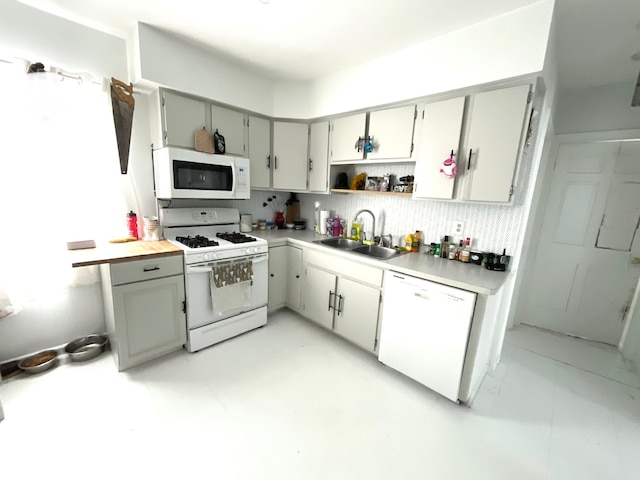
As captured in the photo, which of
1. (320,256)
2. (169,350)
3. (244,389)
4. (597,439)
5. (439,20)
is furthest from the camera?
(320,256)

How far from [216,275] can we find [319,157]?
5.36 feet

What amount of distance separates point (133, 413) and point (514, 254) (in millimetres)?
2852

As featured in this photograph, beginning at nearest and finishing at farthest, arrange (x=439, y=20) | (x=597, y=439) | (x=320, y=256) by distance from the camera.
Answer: (x=597, y=439) → (x=439, y=20) → (x=320, y=256)

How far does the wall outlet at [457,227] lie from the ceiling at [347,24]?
1.41 meters

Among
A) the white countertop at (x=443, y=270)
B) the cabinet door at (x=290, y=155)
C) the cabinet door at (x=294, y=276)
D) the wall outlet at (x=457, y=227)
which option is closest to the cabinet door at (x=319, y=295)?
the cabinet door at (x=294, y=276)

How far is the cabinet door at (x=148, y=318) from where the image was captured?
1.89 metres

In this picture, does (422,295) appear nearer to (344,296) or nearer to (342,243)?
(344,296)

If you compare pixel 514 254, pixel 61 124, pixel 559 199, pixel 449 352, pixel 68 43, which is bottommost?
pixel 449 352

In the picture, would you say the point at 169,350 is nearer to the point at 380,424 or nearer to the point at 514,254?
the point at 380,424

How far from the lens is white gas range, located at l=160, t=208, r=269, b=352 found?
85.6 inches

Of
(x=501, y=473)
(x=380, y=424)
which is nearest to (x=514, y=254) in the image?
(x=501, y=473)

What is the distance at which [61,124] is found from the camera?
194cm

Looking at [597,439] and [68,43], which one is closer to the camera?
[597,439]

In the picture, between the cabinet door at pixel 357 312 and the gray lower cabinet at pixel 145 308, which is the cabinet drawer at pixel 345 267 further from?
the gray lower cabinet at pixel 145 308
